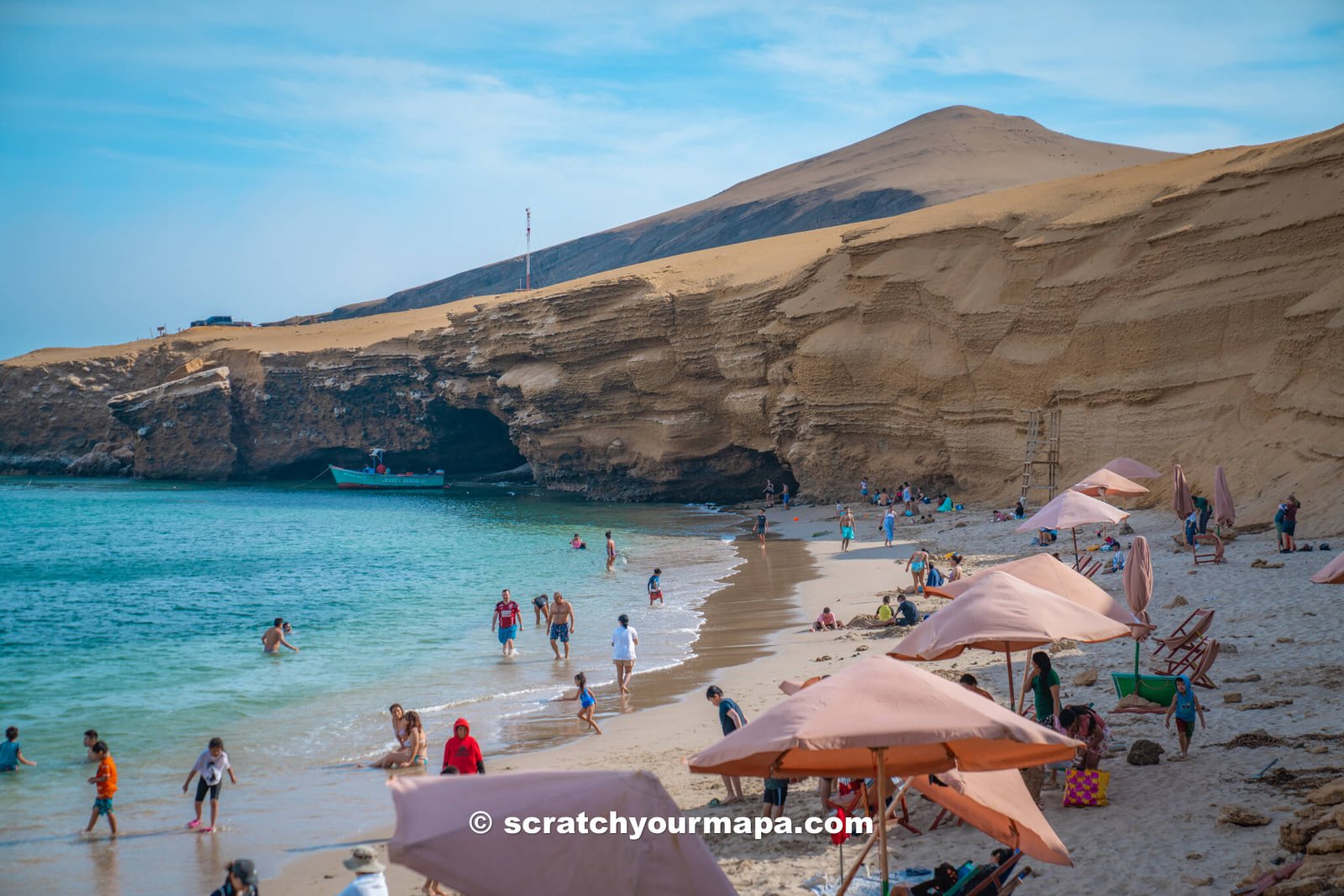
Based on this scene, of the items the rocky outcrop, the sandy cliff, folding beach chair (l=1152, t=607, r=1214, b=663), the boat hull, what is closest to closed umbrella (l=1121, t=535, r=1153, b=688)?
folding beach chair (l=1152, t=607, r=1214, b=663)

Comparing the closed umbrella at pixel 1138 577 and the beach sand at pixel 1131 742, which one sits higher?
the closed umbrella at pixel 1138 577

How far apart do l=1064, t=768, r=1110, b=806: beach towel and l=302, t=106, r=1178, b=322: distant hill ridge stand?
90.8 metres

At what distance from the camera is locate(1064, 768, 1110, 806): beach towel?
313 inches

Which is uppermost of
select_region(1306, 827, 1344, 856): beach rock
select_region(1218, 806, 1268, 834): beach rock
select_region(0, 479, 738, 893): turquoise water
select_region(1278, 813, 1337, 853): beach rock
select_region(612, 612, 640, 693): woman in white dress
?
select_region(1306, 827, 1344, 856): beach rock

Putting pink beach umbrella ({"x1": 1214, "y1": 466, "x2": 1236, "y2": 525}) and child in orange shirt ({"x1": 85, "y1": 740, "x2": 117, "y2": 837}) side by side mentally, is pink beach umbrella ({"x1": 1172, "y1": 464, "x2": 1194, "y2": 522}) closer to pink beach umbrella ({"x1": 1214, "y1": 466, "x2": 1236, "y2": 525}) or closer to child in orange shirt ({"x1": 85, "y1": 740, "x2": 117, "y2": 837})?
pink beach umbrella ({"x1": 1214, "y1": 466, "x2": 1236, "y2": 525})

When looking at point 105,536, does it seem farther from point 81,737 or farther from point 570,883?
point 570,883

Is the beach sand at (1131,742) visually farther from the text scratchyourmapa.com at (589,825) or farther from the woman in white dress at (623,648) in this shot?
the text scratchyourmapa.com at (589,825)

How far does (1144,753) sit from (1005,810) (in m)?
3.68

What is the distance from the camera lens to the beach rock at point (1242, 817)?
7.03 metres

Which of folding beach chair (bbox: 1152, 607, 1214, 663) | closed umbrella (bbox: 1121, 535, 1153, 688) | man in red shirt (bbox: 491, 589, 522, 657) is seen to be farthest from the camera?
man in red shirt (bbox: 491, 589, 522, 657)

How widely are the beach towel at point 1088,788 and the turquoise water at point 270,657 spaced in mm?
6670

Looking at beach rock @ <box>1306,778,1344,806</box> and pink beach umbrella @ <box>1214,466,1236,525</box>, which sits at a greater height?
pink beach umbrella @ <box>1214,466,1236,525</box>

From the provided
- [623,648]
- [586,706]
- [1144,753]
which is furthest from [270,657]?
[1144,753]

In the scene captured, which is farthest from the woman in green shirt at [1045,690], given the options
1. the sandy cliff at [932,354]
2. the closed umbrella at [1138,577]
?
the sandy cliff at [932,354]
